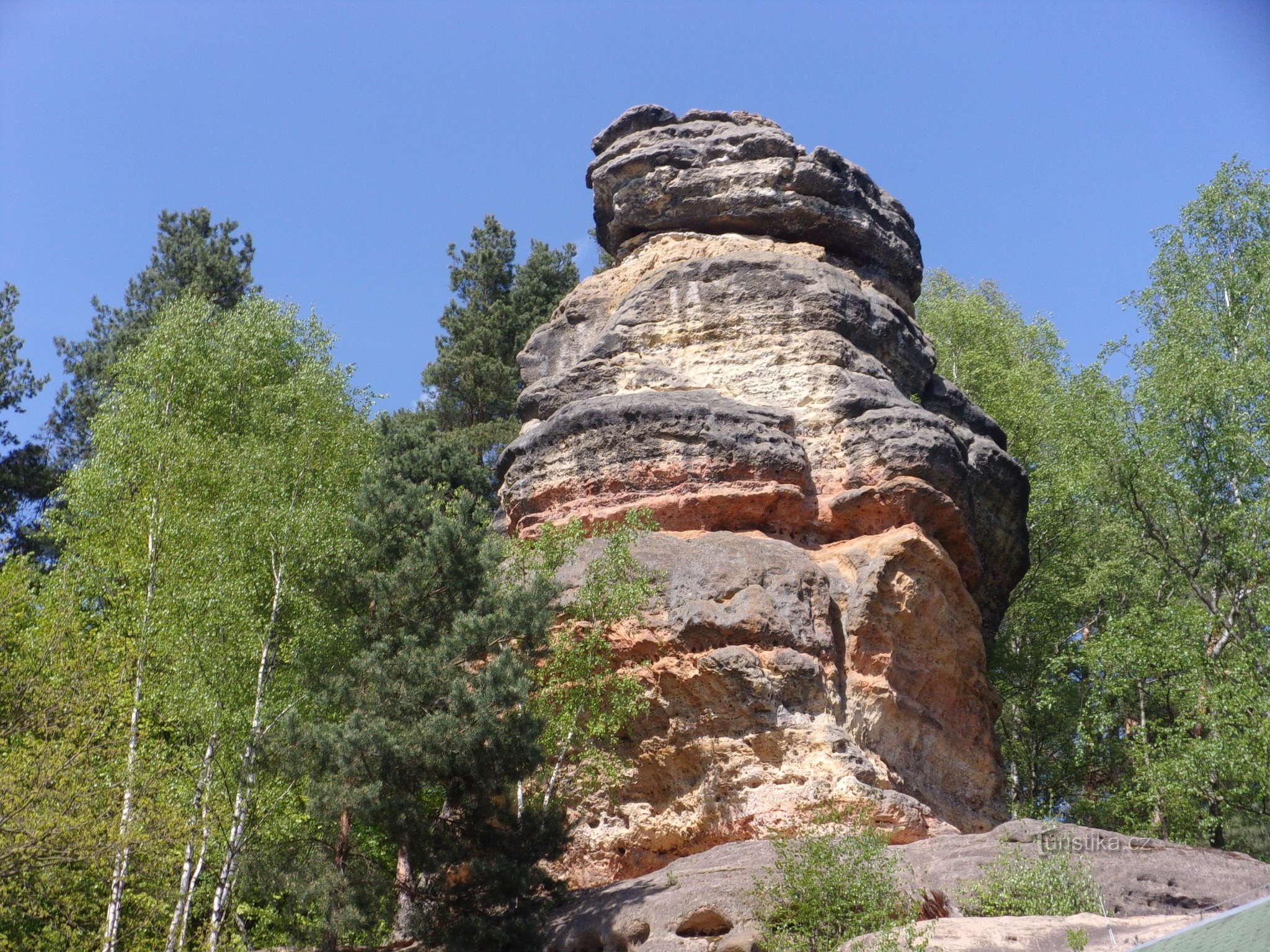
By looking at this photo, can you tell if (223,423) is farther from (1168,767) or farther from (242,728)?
(1168,767)

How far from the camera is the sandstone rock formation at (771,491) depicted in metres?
16.5

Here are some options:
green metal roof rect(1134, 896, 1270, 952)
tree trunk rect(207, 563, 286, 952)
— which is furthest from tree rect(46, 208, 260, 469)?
green metal roof rect(1134, 896, 1270, 952)

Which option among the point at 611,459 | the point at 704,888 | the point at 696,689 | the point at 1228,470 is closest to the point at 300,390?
the point at 611,459

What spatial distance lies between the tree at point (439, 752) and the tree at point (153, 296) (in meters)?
18.9

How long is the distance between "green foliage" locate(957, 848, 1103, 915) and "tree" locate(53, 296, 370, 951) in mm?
8927

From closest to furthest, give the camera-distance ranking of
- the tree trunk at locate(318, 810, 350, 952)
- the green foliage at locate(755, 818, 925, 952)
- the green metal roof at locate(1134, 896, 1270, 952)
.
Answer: the green metal roof at locate(1134, 896, 1270, 952) < the green foliage at locate(755, 818, 925, 952) < the tree trunk at locate(318, 810, 350, 952)

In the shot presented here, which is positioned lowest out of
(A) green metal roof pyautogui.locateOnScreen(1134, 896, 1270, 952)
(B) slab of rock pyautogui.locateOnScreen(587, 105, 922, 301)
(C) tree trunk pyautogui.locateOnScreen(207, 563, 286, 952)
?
(A) green metal roof pyautogui.locateOnScreen(1134, 896, 1270, 952)

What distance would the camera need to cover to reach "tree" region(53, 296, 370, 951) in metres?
15.5

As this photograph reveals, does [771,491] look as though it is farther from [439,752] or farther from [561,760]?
[439,752]

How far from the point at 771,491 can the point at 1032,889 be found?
7754 mm

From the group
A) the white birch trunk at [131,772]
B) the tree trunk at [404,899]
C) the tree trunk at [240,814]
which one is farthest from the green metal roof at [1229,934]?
the white birch trunk at [131,772]

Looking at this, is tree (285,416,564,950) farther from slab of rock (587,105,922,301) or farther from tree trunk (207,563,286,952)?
slab of rock (587,105,922,301)

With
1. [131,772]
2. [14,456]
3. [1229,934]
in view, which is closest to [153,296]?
[14,456]

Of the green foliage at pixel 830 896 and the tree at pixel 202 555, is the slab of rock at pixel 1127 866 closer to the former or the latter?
the green foliage at pixel 830 896
